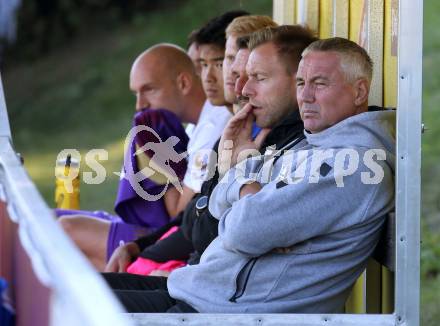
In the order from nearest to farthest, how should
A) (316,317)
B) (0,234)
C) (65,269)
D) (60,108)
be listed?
(65,269) → (0,234) → (316,317) → (60,108)

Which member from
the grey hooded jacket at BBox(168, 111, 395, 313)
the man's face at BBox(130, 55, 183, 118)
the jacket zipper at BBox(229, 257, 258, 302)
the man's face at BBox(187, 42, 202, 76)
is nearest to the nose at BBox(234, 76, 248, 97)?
the grey hooded jacket at BBox(168, 111, 395, 313)

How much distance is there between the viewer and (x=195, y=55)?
550 centimetres

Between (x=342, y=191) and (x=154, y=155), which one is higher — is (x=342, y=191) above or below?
above

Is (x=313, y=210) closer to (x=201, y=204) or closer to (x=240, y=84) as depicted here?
(x=201, y=204)


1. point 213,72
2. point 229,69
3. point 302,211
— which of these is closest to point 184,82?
point 213,72

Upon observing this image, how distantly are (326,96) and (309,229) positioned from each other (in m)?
0.48

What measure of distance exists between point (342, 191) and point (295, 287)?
307 mm

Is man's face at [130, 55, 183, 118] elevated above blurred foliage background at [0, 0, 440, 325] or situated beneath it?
elevated above

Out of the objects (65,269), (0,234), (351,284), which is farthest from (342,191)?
(65,269)

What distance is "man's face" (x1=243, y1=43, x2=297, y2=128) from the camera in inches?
149

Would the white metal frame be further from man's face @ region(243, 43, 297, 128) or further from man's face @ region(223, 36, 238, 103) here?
man's face @ region(223, 36, 238, 103)

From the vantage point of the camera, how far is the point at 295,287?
3.12m

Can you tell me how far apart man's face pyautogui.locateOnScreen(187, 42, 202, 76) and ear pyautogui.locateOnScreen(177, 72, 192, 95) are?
0.10 metres

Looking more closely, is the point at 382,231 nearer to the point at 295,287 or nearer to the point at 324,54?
the point at 295,287
